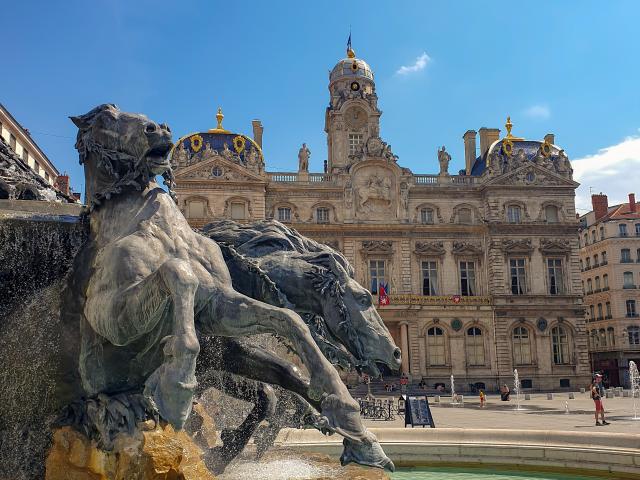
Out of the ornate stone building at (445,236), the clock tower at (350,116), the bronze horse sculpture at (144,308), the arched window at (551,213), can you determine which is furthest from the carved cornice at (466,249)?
the bronze horse sculpture at (144,308)

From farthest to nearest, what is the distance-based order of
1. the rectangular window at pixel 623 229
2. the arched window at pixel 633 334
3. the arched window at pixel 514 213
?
the rectangular window at pixel 623 229, the arched window at pixel 633 334, the arched window at pixel 514 213

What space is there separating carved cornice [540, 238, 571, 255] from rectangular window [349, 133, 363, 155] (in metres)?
14.1

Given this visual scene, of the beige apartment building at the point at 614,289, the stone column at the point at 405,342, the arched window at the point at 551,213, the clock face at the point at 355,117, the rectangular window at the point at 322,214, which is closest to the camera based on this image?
the stone column at the point at 405,342

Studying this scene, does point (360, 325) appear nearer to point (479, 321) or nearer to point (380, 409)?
point (380, 409)

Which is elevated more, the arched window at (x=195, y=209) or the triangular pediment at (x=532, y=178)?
the triangular pediment at (x=532, y=178)

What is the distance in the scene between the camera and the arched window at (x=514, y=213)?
43562mm

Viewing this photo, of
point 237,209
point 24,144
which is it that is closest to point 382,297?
point 237,209

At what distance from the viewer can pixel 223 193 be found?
40844 millimetres

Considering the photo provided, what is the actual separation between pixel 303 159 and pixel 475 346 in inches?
659

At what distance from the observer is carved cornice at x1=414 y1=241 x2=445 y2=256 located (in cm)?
4250

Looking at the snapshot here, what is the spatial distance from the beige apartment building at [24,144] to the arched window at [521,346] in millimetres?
29630

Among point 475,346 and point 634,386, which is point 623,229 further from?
point 634,386

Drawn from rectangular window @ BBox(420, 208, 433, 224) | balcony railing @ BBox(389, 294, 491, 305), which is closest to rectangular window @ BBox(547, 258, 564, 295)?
balcony railing @ BBox(389, 294, 491, 305)

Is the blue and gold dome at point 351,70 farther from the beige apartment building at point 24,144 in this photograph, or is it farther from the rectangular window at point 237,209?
the beige apartment building at point 24,144
